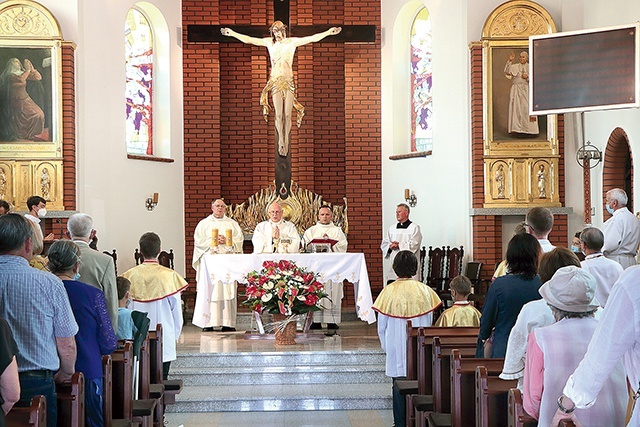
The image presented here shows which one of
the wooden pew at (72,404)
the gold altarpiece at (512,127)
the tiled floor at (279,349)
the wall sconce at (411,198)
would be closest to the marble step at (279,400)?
the tiled floor at (279,349)

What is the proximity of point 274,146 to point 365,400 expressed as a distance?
7.11 meters

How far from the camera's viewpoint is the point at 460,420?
5.38 m

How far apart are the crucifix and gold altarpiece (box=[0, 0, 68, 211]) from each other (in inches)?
106

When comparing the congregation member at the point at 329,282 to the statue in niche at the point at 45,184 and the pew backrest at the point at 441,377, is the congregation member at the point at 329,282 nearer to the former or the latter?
the statue in niche at the point at 45,184

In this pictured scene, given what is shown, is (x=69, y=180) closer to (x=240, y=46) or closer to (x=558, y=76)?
(x=240, y=46)

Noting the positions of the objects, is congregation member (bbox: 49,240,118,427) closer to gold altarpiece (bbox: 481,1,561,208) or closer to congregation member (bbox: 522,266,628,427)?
congregation member (bbox: 522,266,628,427)

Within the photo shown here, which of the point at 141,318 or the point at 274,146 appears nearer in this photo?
the point at 141,318

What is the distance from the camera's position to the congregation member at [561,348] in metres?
3.79

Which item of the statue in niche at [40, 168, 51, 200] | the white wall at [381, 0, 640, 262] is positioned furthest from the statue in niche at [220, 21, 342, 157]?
the statue in niche at [40, 168, 51, 200]

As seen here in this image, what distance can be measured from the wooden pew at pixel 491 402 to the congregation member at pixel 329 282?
23.0ft

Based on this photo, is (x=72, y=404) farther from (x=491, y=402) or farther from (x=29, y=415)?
(x=491, y=402)

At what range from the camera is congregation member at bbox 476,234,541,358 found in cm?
533

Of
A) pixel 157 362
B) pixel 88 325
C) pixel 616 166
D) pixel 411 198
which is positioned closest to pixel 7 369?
pixel 88 325

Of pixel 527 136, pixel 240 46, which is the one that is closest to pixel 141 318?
pixel 527 136
